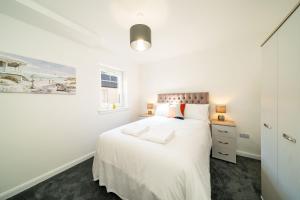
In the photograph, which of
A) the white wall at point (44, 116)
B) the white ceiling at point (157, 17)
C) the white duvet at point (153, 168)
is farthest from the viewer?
the white wall at point (44, 116)

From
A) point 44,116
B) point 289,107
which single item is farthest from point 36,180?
point 289,107

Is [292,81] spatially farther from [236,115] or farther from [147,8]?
[236,115]

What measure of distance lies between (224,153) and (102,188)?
2.26 meters

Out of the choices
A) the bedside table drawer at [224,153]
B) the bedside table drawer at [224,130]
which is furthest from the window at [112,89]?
the bedside table drawer at [224,153]

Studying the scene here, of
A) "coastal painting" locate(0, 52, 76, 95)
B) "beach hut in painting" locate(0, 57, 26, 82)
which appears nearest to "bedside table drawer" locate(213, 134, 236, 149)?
"coastal painting" locate(0, 52, 76, 95)

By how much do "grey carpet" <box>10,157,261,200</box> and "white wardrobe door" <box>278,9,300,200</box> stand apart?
2.28 ft

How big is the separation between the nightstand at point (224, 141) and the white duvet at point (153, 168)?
1104 mm

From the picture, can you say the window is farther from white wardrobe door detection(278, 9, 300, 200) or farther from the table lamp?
white wardrobe door detection(278, 9, 300, 200)

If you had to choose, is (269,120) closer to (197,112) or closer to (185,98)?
(197,112)

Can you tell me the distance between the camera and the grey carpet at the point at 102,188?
1.45 metres

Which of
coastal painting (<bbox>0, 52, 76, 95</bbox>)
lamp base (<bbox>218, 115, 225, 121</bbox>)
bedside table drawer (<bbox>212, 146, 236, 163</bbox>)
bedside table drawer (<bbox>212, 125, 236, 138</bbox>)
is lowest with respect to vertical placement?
bedside table drawer (<bbox>212, 146, 236, 163</bbox>)

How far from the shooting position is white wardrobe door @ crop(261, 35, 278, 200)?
111 centimetres

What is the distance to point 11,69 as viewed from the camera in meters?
1.53

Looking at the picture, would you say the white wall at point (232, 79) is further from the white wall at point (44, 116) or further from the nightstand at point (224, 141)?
the white wall at point (44, 116)
